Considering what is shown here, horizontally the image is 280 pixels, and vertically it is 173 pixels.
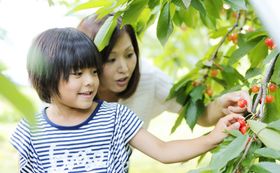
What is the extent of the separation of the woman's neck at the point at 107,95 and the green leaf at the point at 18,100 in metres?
1.25

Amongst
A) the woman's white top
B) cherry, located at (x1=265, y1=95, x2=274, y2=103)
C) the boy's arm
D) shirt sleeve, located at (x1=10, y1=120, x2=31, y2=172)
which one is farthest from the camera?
the woman's white top

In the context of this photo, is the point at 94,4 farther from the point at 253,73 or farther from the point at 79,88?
the point at 253,73

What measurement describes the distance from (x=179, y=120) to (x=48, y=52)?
0.45 metres

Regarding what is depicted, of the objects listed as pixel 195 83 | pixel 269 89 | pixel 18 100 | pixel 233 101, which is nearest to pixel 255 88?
pixel 269 89

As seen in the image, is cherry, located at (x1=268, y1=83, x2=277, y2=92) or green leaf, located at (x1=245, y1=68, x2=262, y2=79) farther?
green leaf, located at (x1=245, y1=68, x2=262, y2=79)

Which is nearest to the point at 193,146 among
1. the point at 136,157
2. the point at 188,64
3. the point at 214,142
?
the point at 214,142

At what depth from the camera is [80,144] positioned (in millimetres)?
1255

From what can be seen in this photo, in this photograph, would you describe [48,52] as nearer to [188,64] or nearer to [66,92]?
[66,92]

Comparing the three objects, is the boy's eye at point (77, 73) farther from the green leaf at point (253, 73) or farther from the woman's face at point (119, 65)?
the green leaf at point (253, 73)

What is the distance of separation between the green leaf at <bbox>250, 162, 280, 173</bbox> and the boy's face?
1.89 ft

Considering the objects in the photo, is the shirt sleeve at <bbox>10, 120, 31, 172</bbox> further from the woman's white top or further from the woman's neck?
the woman's white top

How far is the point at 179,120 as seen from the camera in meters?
1.46

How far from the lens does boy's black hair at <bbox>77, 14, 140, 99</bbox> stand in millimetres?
1394

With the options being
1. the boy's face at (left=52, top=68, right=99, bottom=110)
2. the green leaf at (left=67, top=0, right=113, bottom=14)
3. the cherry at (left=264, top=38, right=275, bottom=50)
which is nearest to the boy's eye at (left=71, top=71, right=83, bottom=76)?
the boy's face at (left=52, top=68, right=99, bottom=110)
